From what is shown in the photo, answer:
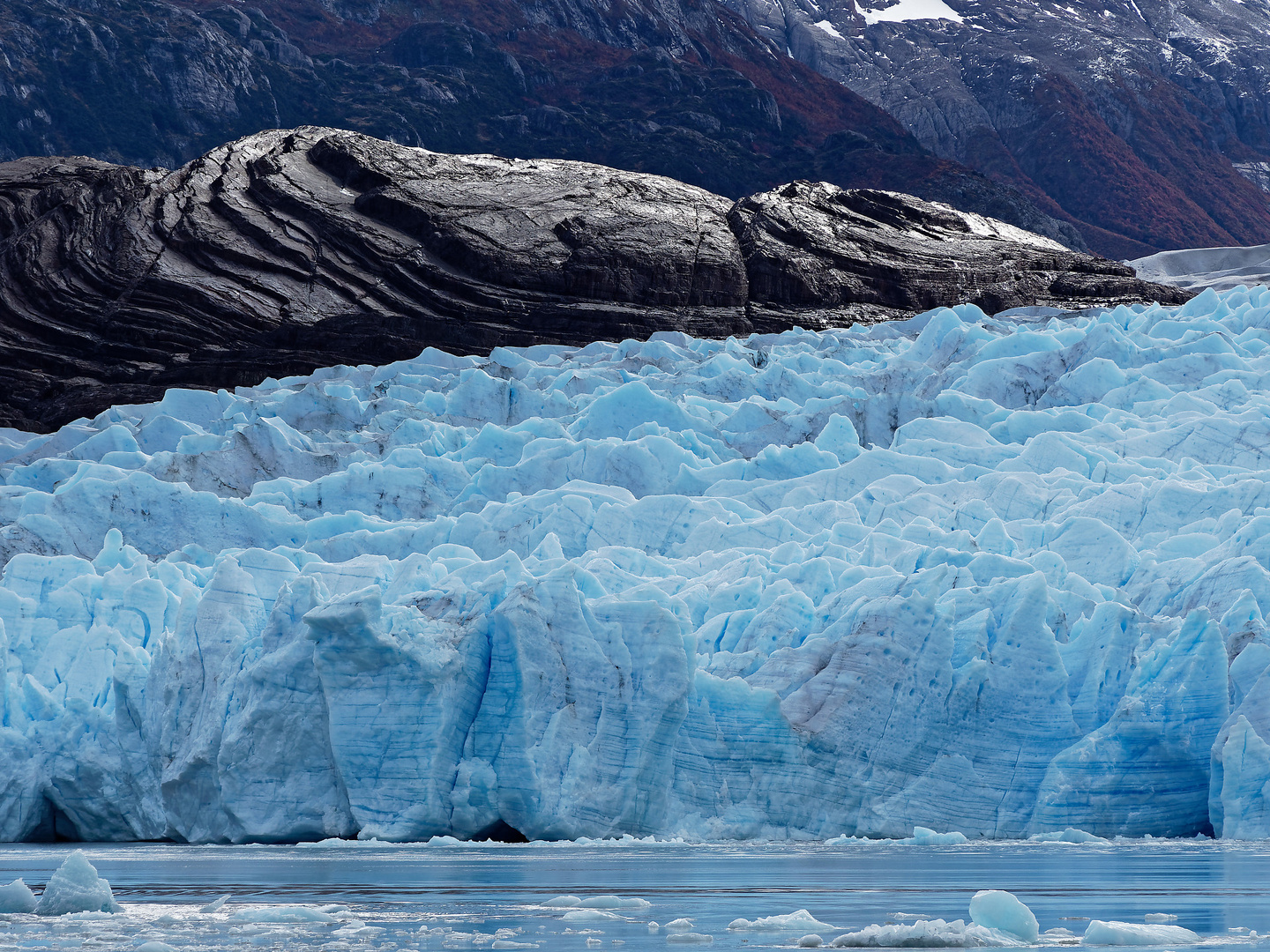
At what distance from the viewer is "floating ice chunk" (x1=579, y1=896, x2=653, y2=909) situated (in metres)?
6.64

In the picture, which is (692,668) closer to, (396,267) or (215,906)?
(215,906)

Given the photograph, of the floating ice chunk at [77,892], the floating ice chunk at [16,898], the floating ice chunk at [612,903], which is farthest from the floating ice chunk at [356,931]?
the floating ice chunk at [16,898]

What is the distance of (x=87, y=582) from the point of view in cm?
1349

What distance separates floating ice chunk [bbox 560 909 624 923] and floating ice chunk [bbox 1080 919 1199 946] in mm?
1904

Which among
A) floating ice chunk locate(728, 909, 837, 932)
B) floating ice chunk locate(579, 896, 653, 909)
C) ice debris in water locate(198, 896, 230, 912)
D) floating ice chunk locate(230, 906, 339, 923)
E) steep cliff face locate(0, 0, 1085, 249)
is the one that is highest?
steep cliff face locate(0, 0, 1085, 249)

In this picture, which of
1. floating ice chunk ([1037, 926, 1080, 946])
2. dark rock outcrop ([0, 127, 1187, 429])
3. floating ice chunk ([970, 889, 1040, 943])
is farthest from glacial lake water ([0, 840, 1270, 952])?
dark rock outcrop ([0, 127, 1187, 429])

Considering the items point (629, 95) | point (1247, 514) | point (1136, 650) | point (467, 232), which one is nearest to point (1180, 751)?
point (1136, 650)

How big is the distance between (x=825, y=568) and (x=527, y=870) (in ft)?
14.7

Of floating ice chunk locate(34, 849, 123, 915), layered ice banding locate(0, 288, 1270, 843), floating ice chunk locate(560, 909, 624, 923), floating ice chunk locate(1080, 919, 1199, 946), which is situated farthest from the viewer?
layered ice banding locate(0, 288, 1270, 843)

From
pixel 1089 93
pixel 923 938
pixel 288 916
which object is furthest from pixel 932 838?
pixel 1089 93

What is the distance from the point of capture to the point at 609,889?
7.48 m

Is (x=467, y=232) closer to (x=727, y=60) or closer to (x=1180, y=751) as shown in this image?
(x=1180, y=751)

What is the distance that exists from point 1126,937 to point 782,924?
124cm

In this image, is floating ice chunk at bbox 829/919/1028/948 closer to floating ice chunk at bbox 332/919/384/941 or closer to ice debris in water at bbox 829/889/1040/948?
ice debris in water at bbox 829/889/1040/948
